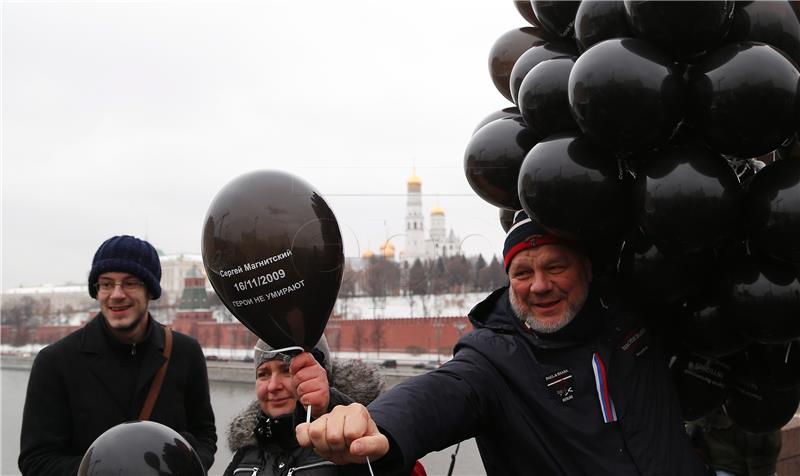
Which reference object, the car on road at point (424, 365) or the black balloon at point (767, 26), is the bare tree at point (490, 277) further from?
the black balloon at point (767, 26)

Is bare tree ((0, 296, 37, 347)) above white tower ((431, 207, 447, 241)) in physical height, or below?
below

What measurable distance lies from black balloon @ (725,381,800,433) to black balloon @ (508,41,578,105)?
98 centimetres

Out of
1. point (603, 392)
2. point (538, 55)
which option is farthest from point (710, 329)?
point (538, 55)

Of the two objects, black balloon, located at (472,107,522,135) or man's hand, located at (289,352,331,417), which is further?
black balloon, located at (472,107,522,135)

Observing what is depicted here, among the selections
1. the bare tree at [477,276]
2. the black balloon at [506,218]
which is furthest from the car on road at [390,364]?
the black balloon at [506,218]

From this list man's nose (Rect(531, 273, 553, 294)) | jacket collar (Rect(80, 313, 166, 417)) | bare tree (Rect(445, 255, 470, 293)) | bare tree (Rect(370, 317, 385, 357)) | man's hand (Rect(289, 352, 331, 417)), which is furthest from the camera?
bare tree (Rect(370, 317, 385, 357))

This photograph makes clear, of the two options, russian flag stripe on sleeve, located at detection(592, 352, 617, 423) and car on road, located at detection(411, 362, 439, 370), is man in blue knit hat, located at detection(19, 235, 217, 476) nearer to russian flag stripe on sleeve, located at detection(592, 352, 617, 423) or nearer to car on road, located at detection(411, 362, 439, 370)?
russian flag stripe on sleeve, located at detection(592, 352, 617, 423)

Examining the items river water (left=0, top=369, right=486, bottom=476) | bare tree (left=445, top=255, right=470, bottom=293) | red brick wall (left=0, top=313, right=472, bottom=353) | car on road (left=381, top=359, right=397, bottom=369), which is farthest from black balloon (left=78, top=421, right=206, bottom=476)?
car on road (left=381, top=359, right=397, bottom=369)

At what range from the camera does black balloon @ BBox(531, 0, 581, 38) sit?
6.11 feet

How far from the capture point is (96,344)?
93.8 inches

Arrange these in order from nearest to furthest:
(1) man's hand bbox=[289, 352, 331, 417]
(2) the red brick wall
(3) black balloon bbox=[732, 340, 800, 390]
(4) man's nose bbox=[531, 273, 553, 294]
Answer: (1) man's hand bbox=[289, 352, 331, 417] < (4) man's nose bbox=[531, 273, 553, 294] < (3) black balloon bbox=[732, 340, 800, 390] < (2) the red brick wall

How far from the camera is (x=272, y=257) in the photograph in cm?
138

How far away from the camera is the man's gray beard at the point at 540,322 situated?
168 cm

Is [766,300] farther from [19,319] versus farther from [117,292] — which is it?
[19,319]
